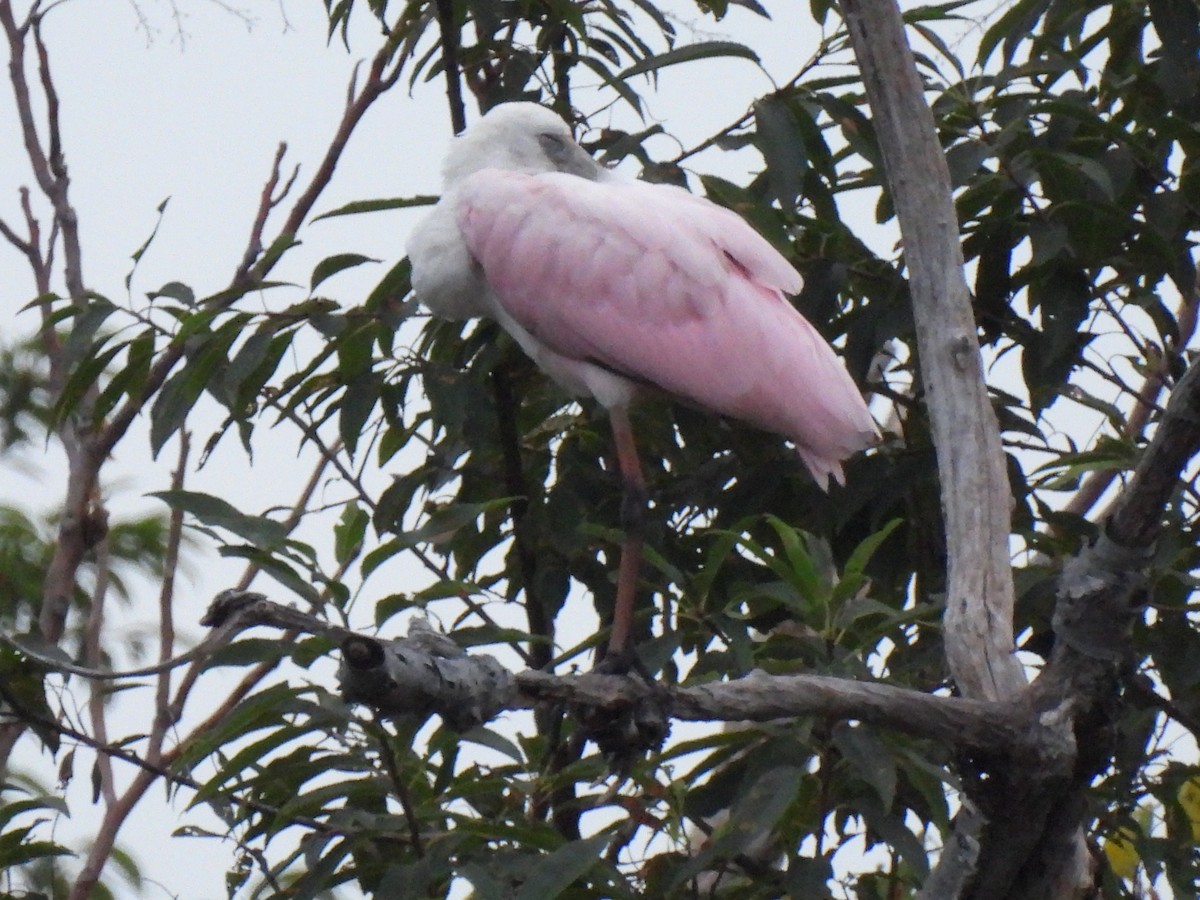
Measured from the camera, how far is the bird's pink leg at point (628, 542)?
3.66 meters

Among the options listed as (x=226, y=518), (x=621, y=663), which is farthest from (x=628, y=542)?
(x=226, y=518)

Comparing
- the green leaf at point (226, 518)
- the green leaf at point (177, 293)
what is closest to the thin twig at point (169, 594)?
the green leaf at point (177, 293)

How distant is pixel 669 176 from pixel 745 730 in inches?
58.1

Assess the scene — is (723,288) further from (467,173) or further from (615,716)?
(615,716)

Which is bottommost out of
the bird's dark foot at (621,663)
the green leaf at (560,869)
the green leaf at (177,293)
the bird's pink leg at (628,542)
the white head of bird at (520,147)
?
the green leaf at (560,869)

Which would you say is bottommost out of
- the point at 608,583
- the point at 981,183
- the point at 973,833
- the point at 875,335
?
the point at 973,833

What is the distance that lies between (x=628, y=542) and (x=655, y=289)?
2.65ft

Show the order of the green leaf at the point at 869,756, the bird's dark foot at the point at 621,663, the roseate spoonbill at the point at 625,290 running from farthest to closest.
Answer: the roseate spoonbill at the point at 625,290
the bird's dark foot at the point at 621,663
the green leaf at the point at 869,756

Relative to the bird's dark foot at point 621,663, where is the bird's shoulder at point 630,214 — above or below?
above

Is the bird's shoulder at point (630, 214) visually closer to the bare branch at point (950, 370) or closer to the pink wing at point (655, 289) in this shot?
the pink wing at point (655, 289)

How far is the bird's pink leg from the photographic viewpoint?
12.0 ft

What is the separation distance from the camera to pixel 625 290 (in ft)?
14.1

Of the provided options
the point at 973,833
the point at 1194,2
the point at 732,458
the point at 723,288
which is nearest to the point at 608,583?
the point at 732,458

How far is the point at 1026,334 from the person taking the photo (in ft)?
13.0
